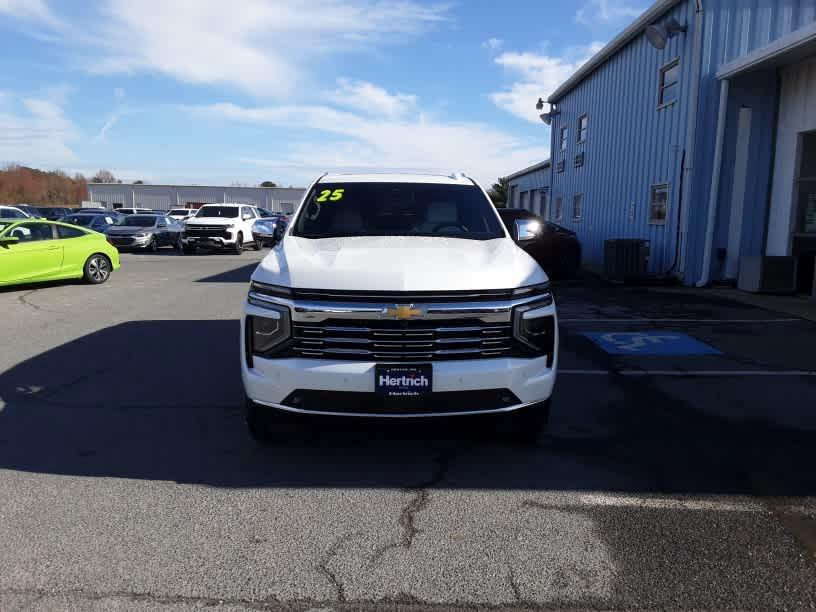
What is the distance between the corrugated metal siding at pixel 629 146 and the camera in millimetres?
14828

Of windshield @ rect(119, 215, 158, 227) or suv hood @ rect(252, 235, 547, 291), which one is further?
windshield @ rect(119, 215, 158, 227)

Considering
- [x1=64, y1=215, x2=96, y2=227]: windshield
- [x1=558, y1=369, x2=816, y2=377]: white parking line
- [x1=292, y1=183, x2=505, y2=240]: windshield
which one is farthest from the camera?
[x1=64, y1=215, x2=96, y2=227]: windshield

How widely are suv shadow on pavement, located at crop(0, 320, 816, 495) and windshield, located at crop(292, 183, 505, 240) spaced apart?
1507 millimetres

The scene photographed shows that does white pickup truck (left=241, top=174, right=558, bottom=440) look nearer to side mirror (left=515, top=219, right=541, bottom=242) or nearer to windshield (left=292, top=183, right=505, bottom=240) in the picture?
windshield (left=292, top=183, right=505, bottom=240)

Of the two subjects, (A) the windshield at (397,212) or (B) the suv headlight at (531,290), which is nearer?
(B) the suv headlight at (531,290)

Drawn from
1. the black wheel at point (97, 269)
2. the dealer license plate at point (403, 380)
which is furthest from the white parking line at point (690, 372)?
the black wheel at point (97, 269)

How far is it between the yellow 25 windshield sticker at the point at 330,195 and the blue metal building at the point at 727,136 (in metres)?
9.46

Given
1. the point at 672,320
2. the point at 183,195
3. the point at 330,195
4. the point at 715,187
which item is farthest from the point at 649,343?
the point at 183,195

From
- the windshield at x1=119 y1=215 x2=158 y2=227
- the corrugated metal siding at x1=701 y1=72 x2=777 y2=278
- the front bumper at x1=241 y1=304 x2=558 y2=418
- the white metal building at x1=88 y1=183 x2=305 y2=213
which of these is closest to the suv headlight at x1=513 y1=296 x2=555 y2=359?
the front bumper at x1=241 y1=304 x2=558 y2=418

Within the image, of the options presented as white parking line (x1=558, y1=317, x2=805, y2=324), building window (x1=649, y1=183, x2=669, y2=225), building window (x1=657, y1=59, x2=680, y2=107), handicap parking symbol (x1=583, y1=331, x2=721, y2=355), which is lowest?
handicap parking symbol (x1=583, y1=331, x2=721, y2=355)

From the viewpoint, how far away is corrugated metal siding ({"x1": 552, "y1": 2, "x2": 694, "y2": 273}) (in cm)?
1483

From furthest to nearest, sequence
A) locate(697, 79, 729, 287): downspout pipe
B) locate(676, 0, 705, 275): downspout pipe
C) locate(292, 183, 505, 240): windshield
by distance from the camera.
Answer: locate(676, 0, 705, 275): downspout pipe
locate(697, 79, 729, 287): downspout pipe
locate(292, 183, 505, 240): windshield

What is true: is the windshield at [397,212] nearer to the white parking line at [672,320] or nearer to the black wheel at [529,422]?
the black wheel at [529,422]

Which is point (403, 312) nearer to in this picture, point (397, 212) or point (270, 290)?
point (270, 290)
